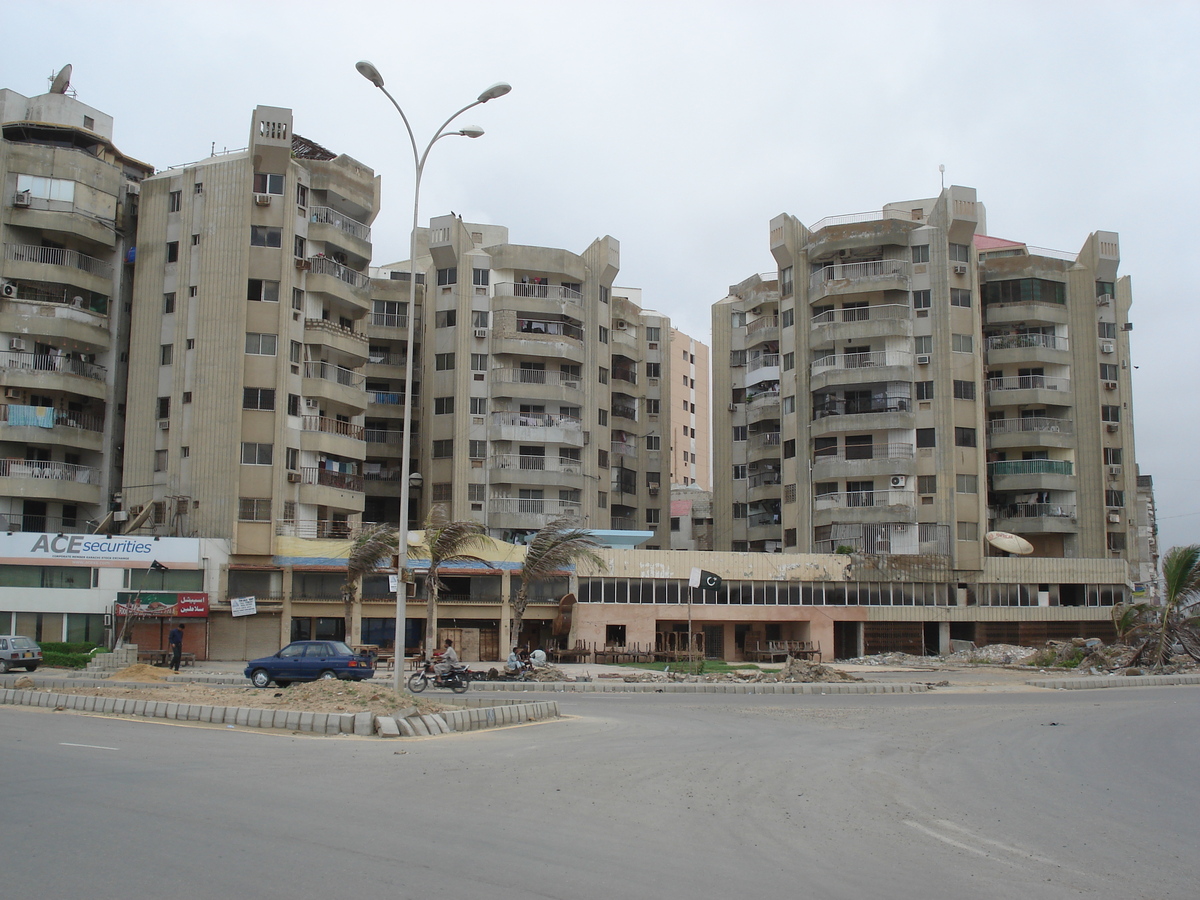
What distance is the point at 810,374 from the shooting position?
6500cm

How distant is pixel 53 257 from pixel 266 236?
11889 millimetres

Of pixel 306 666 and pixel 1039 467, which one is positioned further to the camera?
pixel 1039 467

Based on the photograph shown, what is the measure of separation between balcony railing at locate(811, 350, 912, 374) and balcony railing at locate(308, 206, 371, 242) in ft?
92.7

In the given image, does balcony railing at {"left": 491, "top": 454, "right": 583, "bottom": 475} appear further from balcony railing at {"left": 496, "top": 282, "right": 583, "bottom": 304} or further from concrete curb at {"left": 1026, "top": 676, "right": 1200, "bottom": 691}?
concrete curb at {"left": 1026, "top": 676, "right": 1200, "bottom": 691}

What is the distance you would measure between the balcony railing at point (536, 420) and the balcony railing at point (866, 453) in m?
14.9

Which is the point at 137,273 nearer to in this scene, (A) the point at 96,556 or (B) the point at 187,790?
(A) the point at 96,556

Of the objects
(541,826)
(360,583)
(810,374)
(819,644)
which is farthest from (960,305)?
(541,826)

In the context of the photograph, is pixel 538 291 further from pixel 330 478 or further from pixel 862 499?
pixel 862 499

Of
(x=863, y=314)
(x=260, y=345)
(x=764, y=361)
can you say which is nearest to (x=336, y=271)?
(x=260, y=345)

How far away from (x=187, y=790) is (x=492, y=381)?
51.2 metres

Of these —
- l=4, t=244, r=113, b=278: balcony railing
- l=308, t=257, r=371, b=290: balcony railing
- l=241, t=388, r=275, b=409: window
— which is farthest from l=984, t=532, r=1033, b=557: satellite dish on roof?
l=4, t=244, r=113, b=278: balcony railing

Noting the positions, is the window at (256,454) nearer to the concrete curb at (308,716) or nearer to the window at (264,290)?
the window at (264,290)

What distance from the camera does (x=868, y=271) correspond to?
208 ft

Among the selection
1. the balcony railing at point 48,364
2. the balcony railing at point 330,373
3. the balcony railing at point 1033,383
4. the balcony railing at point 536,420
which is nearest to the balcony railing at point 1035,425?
the balcony railing at point 1033,383
